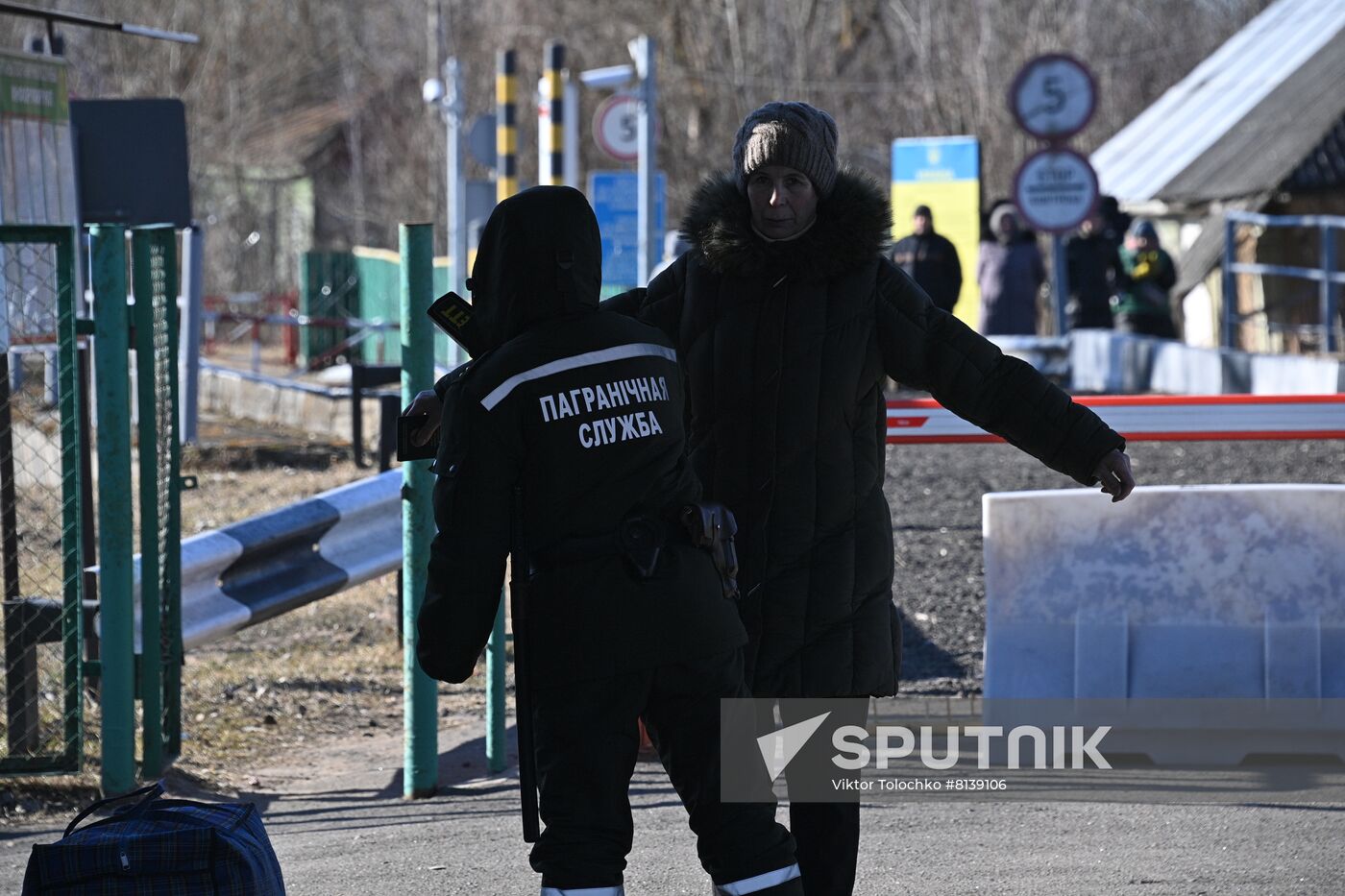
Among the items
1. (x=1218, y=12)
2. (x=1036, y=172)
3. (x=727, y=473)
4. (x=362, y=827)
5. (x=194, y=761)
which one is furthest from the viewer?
(x=1218, y=12)

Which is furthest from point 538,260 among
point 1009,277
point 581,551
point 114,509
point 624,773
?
point 1009,277

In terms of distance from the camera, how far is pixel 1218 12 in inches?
1762

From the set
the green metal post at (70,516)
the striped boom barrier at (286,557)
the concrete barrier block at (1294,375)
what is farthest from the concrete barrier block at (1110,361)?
the green metal post at (70,516)

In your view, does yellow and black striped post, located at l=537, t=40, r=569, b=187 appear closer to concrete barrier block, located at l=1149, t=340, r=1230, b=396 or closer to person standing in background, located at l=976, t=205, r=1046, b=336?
person standing in background, located at l=976, t=205, r=1046, b=336

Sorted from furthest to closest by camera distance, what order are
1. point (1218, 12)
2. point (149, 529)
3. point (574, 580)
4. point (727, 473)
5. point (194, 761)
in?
point (1218, 12)
point (194, 761)
point (149, 529)
point (727, 473)
point (574, 580)

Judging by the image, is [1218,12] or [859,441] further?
[1218,12]

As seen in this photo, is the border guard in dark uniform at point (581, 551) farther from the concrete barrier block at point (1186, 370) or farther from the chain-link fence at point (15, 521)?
the concrete barrier block at point (1186, 370)

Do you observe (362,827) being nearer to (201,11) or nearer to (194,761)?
(194,761)

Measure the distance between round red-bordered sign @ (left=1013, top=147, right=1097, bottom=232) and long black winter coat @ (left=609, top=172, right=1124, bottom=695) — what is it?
39.5 ft

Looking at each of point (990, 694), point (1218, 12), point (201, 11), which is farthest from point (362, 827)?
point (1218, 12)

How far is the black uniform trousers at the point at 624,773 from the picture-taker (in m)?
3.47

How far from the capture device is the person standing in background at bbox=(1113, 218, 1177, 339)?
56.4 ft

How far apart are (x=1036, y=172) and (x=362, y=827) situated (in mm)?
11518

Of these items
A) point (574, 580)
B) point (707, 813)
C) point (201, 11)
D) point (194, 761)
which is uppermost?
point (201, 11)
